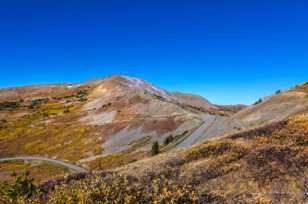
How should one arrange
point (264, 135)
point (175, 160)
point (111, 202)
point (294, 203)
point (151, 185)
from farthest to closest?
point (264, 135) → point (175, 160) → point (151, 185) → point (294, 203) → point (111, 202)

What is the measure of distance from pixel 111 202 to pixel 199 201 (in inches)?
178

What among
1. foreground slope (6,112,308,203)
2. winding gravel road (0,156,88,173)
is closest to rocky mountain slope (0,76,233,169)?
winding gravel road (0,156,88,173)

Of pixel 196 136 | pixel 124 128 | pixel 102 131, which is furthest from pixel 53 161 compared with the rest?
pixel 196 136

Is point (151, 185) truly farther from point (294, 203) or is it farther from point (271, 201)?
point (294, 203)

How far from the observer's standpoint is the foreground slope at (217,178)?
13.8 metres

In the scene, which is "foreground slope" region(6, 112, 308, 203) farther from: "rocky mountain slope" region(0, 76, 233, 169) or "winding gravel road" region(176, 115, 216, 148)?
"rocky mountain slope" region(0, 76, 233, 169)

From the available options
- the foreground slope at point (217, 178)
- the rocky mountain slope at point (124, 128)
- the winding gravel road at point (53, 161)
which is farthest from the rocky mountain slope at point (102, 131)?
the foreground slope at point (217, 178)

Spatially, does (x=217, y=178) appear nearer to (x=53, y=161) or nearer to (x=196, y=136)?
(x=196, y=136)

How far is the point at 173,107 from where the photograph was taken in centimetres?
12000

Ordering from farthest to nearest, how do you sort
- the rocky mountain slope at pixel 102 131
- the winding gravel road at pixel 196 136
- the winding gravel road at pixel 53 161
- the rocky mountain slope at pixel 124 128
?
the rocky mountain slope at pixel 102 131 < the rocky mountain slope at pixel 124 128 < the winding gravel road at pixel 53 161 < the winding gravel road at pixel 196 136

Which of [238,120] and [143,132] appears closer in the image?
[238,120]

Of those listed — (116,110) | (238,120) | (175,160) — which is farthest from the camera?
(116,110)

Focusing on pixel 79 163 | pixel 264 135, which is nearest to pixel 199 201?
pixel 264 135

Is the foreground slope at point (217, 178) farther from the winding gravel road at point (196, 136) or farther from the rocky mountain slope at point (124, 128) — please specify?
the winding gravel road at point (196, 136)
